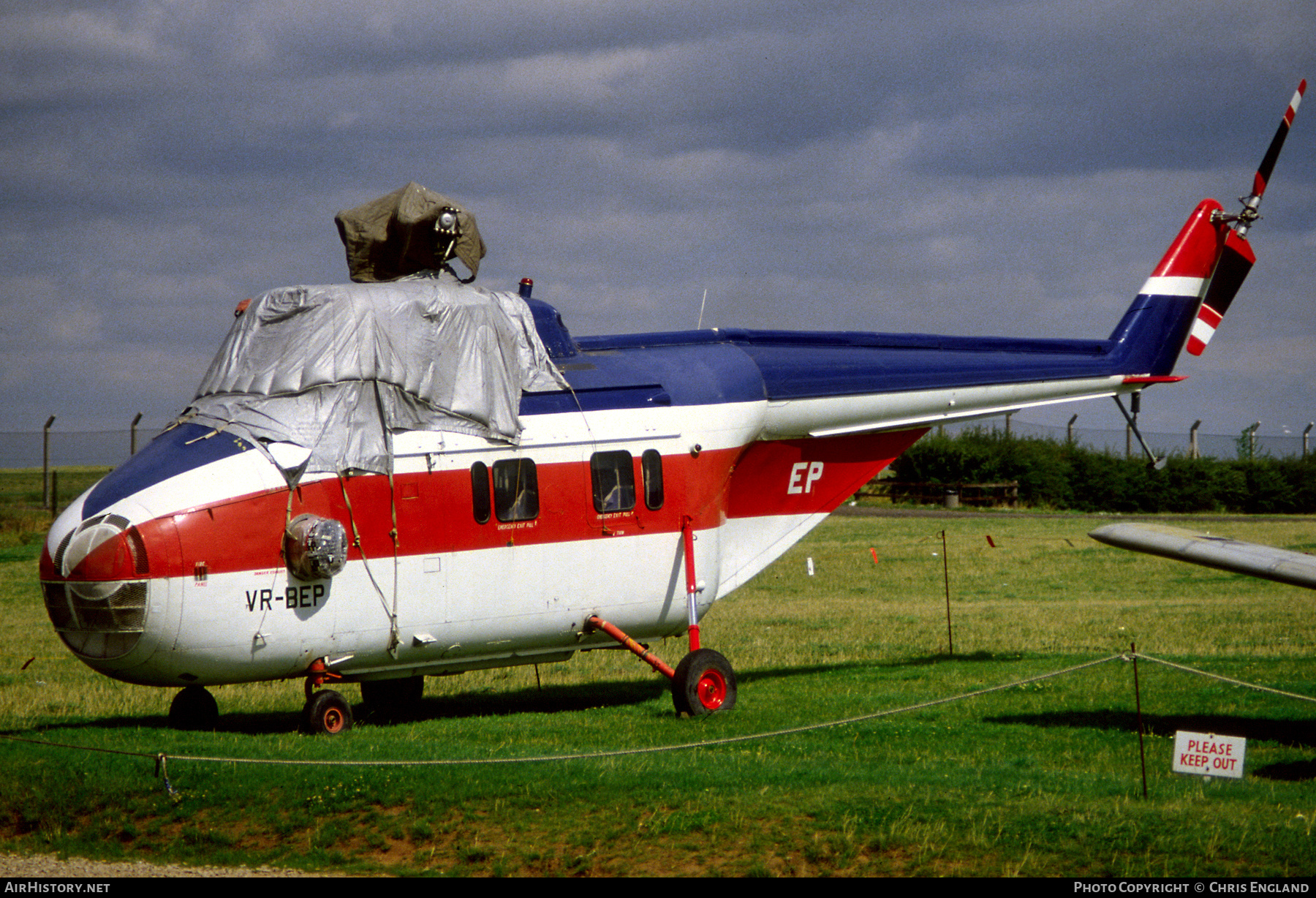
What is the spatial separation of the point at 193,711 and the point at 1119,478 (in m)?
55.4

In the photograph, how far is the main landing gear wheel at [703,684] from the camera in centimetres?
1503

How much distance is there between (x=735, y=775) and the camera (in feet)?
36.9

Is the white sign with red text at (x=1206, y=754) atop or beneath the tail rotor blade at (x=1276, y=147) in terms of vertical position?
beneath

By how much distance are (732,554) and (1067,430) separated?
5295 cm

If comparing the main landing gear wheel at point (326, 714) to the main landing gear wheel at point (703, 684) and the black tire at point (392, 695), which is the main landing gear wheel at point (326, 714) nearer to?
the black tire at point (392, 695)

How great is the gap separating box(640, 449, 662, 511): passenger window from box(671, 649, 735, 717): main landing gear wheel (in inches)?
76.2

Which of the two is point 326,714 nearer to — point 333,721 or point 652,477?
point 333,721

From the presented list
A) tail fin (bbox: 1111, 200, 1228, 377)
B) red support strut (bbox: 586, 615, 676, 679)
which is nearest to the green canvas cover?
red support strut (bbox: 586, 615, 676, 679)

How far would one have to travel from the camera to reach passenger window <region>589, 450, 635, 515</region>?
1519 cm

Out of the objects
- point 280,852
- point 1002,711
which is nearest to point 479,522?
point 280,852

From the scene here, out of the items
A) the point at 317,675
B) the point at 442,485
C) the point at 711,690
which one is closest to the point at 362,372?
the point at 442,485

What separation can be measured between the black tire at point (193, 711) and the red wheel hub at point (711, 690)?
578 cm

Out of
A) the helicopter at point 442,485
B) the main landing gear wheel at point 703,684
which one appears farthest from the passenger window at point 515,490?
the main landing gear wheel at point 703,684

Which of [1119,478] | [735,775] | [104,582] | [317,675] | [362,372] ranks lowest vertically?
[735,775]
